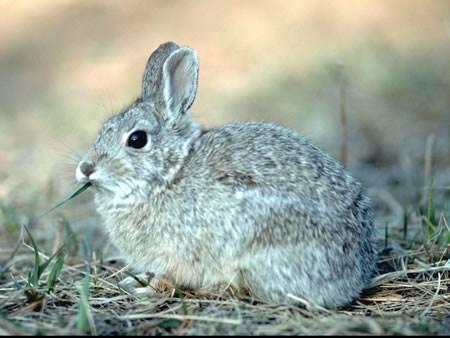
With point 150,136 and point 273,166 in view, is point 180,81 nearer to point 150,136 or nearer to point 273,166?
point 150,136

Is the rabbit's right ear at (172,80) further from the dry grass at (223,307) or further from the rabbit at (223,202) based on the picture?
the dry grass at (223,307)

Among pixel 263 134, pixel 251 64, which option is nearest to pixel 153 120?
pixel 263 134

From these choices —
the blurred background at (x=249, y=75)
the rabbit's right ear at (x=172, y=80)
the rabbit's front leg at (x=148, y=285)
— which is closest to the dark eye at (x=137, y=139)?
the rabbit's right ear at (x=172, y=80)

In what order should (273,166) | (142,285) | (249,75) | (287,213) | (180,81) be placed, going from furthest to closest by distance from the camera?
(249,75) → (180,81) → (142,285) → (273,166) → (287,213)

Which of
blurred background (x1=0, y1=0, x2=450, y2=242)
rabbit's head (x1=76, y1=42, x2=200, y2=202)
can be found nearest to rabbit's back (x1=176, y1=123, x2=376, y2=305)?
rabbit's head (x1=76, y1=42, x2=200, y2=202)

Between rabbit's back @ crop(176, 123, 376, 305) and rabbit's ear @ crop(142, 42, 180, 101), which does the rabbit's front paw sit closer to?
rabbit's back @ crop(176, 123, 376, 305)

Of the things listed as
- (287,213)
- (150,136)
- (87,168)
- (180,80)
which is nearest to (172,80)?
(180,80)

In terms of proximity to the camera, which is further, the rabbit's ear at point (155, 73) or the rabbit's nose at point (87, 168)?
the rabbit's ear at point (155, 73)
